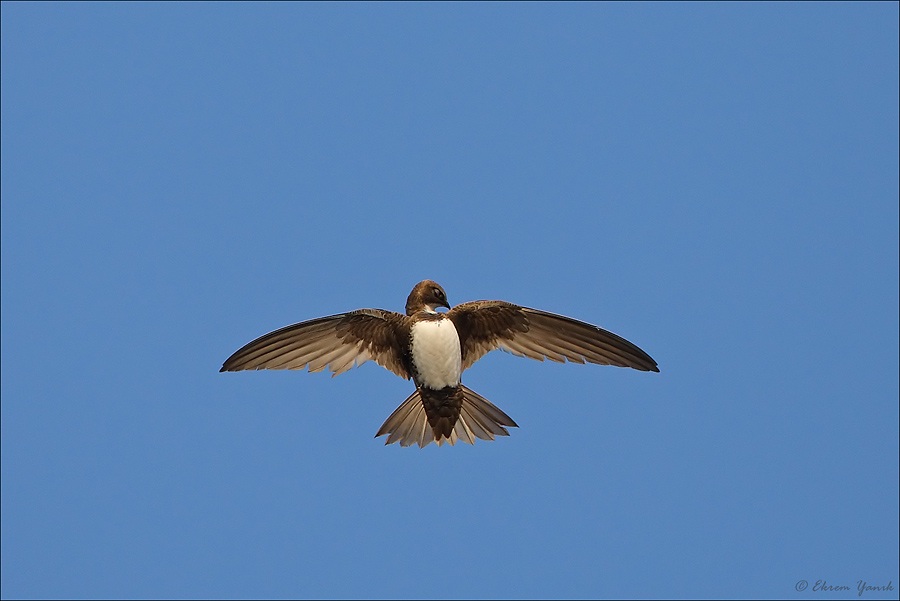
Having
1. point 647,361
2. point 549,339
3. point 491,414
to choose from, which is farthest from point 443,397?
point 647,361

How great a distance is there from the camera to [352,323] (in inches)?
405

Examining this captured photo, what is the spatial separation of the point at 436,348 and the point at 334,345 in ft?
3.43

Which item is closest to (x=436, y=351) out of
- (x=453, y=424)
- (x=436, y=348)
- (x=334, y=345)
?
(x=436, y=348)

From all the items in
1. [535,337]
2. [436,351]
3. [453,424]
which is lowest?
[453,424]

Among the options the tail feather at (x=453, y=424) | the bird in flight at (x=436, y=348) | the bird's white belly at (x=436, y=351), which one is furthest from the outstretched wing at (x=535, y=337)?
the tail feather at (x=453, y=424)

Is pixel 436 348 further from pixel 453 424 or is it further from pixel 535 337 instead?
pixel 535 337

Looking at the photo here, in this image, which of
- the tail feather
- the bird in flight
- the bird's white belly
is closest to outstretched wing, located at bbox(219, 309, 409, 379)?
the bird in flight

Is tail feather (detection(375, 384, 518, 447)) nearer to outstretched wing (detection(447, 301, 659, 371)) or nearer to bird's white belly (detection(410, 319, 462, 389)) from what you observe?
bird's white belly (detection(410, 319, 462, 389))

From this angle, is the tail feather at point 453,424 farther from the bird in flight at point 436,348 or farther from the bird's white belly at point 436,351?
the bird's white belly at point 436,351

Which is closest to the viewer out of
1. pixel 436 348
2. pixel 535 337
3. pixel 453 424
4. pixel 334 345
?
pixel 436 348

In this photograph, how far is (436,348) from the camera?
9.88 meters

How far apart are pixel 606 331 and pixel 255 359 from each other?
2.97 metres

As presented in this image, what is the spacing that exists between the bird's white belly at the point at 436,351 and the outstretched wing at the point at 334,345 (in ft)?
0.64

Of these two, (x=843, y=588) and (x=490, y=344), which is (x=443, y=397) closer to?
(x=490, y=344)
